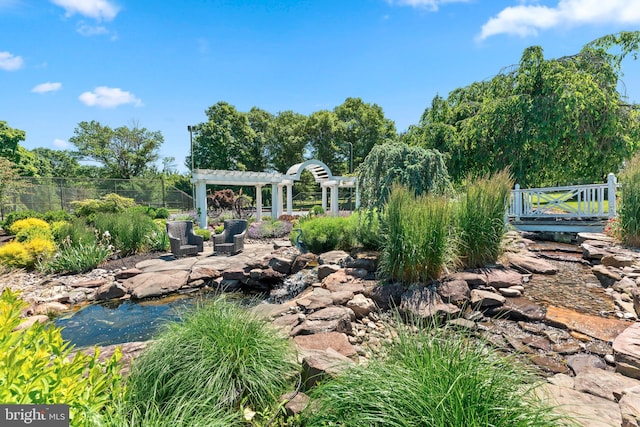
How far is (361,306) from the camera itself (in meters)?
3.55

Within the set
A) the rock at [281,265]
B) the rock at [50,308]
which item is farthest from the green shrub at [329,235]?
the rock at [50,308]

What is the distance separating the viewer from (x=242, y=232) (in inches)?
331

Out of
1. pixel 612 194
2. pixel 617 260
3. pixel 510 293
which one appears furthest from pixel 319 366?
pixel 612 194

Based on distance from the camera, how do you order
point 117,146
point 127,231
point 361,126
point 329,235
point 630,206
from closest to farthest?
point 630,206 → point 329,235 → point 127,231 → point 117,146 → point 361,126

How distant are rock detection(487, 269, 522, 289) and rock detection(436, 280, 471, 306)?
1.33 ft

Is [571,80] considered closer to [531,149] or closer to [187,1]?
[531,149]

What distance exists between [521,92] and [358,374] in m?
11.7

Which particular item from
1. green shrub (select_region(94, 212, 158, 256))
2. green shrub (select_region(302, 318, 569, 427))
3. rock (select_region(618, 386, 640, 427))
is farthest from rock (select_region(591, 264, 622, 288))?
green shrub (select_region(94, 212, 158, 256))

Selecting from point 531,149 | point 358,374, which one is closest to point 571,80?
point 531,149

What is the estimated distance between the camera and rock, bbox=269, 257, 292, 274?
6340 millimetres

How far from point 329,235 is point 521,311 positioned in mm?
4412

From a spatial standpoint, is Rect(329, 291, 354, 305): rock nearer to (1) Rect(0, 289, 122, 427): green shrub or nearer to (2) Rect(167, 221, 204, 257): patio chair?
(1) Rect(0, 289, 122, 427): green shrub

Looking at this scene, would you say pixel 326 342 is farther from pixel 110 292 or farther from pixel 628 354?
pixel 110 292

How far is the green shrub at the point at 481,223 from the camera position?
13.4 feet
